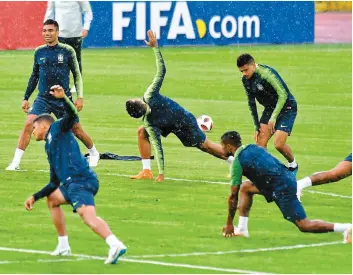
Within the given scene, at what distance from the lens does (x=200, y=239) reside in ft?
53.5

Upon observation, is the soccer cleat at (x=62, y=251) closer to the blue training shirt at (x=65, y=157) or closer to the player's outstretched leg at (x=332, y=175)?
the blue training shirt at (x=65, y=157)

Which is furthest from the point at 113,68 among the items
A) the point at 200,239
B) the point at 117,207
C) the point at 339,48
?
the point at 200,239

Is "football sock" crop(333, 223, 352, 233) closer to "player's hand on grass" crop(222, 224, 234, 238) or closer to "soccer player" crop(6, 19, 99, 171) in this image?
"player's hand on grass" crop(222, 224, 234, 238)

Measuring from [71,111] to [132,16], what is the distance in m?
30.3

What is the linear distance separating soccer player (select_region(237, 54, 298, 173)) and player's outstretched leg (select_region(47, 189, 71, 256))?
214 inches

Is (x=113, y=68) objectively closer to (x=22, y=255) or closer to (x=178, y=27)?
(x=178, y=27)

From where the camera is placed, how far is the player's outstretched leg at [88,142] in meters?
22.2

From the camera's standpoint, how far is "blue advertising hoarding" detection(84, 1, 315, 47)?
45062mm

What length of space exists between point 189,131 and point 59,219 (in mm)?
6327

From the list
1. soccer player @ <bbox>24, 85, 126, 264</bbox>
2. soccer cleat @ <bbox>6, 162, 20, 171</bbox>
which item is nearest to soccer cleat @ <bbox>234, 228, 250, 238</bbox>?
soccer player @ <bbox>24, 85, 126, 264</bbox>

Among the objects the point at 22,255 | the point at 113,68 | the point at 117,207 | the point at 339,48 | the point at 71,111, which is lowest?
the point at 339,48

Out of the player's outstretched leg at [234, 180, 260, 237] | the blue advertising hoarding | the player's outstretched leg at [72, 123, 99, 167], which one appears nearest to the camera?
the player's outstretched leg at [234, 180, 260, 237]

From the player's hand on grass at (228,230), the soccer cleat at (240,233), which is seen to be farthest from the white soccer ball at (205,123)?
the player's hand on grass at (228,230)

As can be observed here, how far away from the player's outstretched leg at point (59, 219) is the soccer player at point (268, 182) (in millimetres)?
2040
